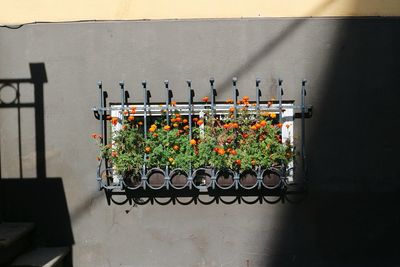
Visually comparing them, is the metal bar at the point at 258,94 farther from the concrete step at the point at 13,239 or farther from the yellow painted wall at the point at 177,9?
the concrete step at the point at 13,239

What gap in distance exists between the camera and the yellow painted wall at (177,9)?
434cm

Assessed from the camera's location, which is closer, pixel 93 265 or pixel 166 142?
pixel 166 142

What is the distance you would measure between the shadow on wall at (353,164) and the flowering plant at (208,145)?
0.49 m

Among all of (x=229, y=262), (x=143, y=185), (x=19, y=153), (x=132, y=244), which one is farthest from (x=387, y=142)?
(x=19, y=153)

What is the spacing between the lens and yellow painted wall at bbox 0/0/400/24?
4.34 metres

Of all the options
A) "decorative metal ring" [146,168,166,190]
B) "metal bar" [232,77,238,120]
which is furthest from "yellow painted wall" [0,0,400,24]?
"decorative metal ring" [146,168,166,190]

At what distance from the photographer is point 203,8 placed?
Answer: 4.39m

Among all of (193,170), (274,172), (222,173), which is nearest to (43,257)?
(193,170)

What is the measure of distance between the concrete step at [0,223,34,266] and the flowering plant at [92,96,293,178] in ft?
3.33

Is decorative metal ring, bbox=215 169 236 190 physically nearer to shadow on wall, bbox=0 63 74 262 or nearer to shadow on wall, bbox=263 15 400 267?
shadow on wall, bbox=263 15 400 267

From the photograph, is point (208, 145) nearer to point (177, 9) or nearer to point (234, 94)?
point (234, 94)

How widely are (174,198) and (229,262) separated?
810 mm

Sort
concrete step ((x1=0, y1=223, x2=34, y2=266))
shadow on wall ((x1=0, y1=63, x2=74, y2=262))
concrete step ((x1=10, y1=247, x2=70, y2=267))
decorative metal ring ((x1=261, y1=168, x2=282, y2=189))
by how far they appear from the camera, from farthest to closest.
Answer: shadow on wall ((x1=0, y1=63, x2=74, y2=262)), decorative metal ring ((x1=261, y1=168, x2=282, y2=189)), concrete step ((x1=10, y1=247, x2=70, y2=267)), concrete step ((x1=0, y1=223, x2=34, y2=266))

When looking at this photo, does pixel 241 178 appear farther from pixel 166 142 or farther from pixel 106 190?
pixel 106 190
